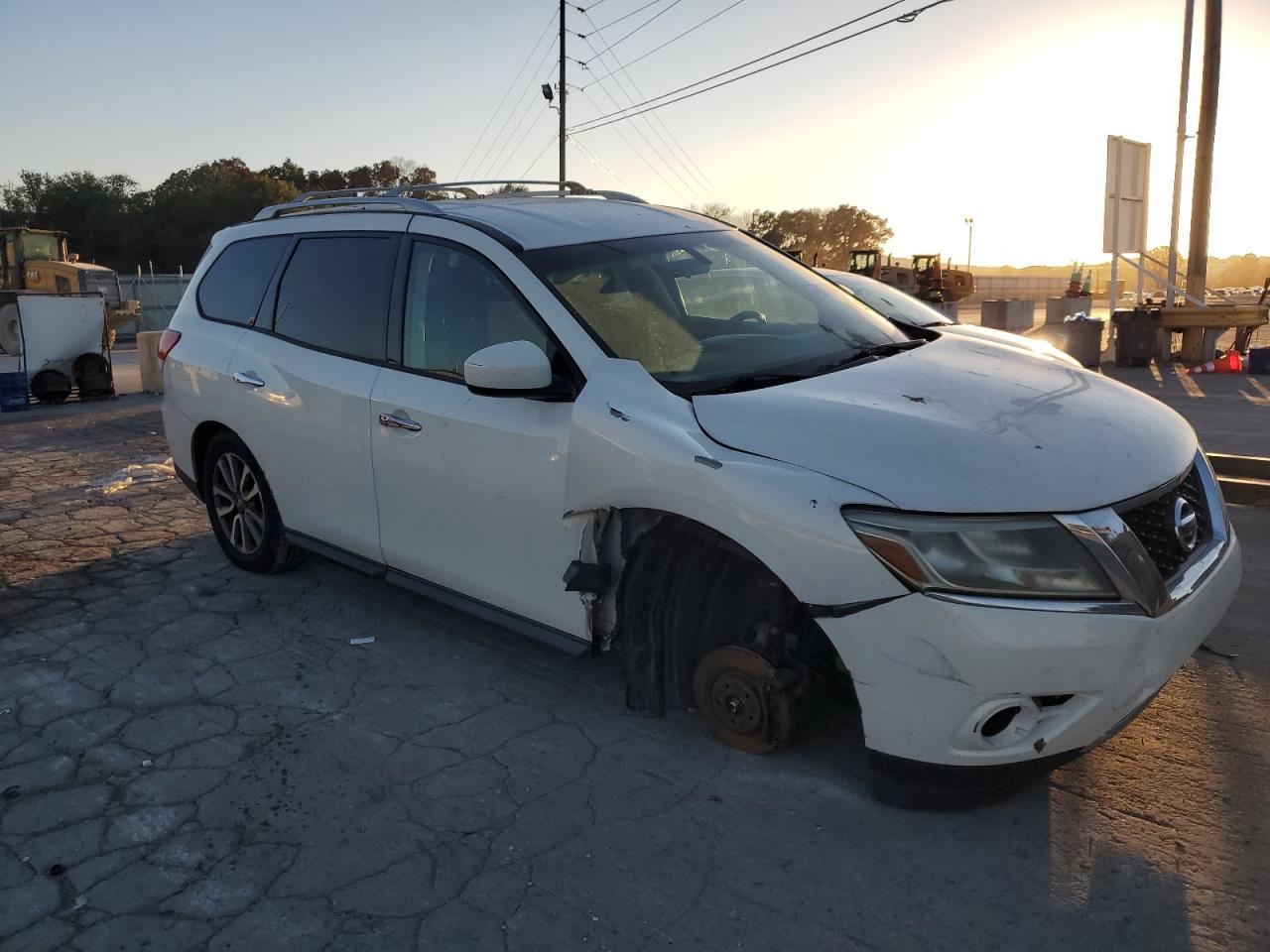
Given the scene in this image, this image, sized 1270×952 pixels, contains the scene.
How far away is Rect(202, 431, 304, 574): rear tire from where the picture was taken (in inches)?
195

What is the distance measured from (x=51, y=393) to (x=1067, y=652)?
14.7m

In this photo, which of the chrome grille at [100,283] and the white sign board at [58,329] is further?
the chrome grille at [100,283]

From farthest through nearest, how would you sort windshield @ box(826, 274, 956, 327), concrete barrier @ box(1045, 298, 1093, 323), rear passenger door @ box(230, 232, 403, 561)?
concrete barrier @ box(1045, 298, 1093, 323)
windshield @ box(826, 274, 956, 327)
rear passenger door @ box(230, 232, 403, 561)

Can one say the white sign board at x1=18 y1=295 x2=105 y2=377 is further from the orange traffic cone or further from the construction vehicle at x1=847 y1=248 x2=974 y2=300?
the construction vehicle at x1=847 y1=248 x2=974 y2=300

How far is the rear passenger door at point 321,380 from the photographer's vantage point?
4.15 m

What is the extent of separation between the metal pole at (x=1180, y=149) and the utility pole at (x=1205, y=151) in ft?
1.15

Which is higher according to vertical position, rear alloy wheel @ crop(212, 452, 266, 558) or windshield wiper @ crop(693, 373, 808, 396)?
windshield wiper @ crop(693, 373, 808, 396)

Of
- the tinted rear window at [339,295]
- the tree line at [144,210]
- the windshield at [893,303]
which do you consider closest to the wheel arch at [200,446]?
the tinted rear window at [339,295]

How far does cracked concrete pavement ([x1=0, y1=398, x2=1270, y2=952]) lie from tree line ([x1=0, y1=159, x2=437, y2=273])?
58.5m

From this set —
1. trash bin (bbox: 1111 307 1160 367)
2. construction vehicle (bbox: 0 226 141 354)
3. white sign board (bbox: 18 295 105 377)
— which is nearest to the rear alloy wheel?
white sign board (bbox: 18 295 105 377)

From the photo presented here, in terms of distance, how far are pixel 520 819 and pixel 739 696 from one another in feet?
2.60

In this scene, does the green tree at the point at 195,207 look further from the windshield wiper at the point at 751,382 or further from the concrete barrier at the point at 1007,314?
the windshield wiper at the point at 751,382

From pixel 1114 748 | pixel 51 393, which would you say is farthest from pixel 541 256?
pixel 51 393

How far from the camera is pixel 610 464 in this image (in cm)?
318
